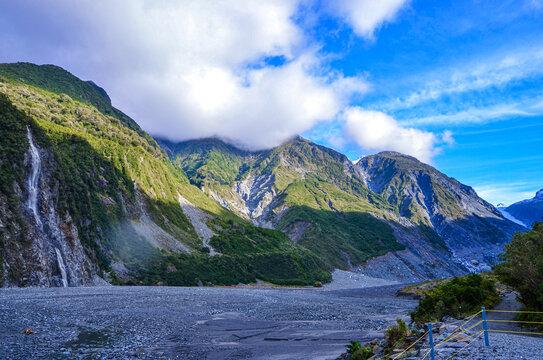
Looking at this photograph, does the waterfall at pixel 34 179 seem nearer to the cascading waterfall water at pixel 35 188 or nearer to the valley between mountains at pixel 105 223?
the cascading waterfall water at pixel 35 188

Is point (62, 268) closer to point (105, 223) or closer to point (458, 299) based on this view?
point (105, 223)

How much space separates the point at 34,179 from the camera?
2231 inches

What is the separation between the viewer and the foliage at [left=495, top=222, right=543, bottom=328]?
1611 cm

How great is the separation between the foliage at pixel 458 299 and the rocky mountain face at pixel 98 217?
50.8 meters

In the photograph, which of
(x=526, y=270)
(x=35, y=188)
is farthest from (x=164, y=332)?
(x=35, y=188)

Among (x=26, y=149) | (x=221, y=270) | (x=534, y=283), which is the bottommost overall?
(x=221, y=270)

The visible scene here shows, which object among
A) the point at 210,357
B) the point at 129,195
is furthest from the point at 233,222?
the point at 210,357

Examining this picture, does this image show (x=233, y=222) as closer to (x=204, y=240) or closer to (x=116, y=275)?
(x=204, y=240)

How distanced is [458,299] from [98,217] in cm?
7842

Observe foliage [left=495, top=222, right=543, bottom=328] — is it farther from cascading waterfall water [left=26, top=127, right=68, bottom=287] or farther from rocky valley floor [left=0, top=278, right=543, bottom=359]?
cascading waterfall water [left=26, top=127, right=68, bottom=287]

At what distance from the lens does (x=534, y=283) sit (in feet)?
53.3

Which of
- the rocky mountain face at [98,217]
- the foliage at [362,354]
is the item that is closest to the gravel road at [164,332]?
the foliage at [362,354]

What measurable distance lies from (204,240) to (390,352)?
106m

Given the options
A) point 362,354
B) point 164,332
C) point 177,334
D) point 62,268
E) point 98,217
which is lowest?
point 177,334
